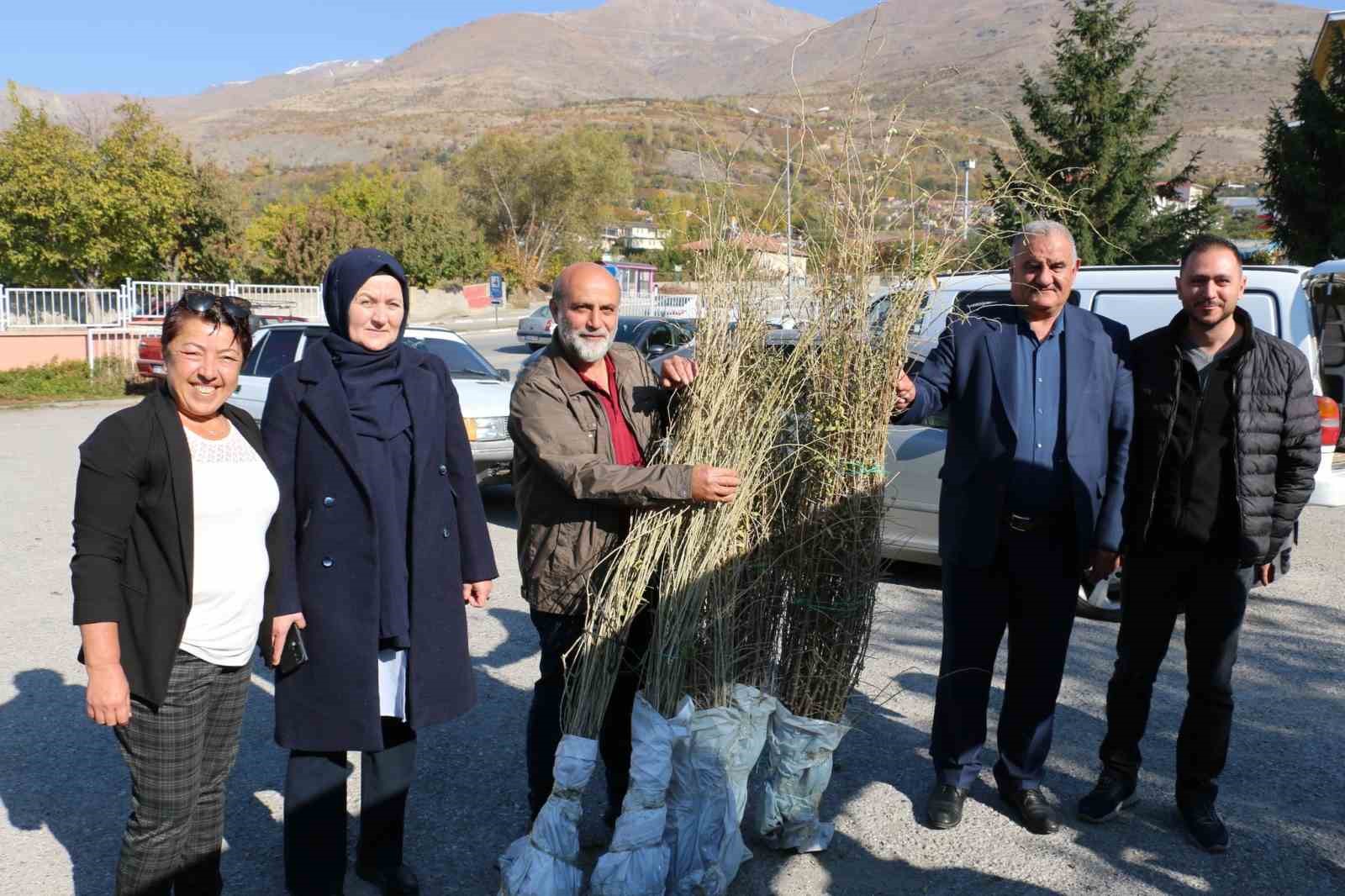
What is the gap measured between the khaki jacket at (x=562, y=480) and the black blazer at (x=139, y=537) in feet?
2.96

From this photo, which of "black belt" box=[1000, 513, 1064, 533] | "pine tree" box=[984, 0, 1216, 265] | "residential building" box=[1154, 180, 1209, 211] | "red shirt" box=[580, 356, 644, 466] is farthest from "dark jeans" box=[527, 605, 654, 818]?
"residential building" box=[1154, 180, 1209, 211]

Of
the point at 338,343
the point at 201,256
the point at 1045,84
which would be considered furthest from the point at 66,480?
the point at 201,256

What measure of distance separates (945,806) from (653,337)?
704 cm

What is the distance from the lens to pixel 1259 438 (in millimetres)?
3256

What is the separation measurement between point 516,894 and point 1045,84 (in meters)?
22.3

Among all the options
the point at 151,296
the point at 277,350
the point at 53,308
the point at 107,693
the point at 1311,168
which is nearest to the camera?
the point at 107,693

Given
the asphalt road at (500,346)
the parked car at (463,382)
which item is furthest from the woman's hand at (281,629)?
the asphalt road at (500,346)

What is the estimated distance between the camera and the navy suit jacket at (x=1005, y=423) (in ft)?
10.7

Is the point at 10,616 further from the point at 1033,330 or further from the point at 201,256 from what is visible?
the point at 201,256

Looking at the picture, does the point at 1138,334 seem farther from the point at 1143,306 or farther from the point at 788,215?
the point at 788,215

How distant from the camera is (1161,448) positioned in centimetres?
334

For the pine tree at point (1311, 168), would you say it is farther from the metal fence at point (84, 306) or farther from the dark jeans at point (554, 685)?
the metal fence at point (84, 306)

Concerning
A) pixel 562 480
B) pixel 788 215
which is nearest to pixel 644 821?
pixel 562 480

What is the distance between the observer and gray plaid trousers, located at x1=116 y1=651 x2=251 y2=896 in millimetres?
2469
